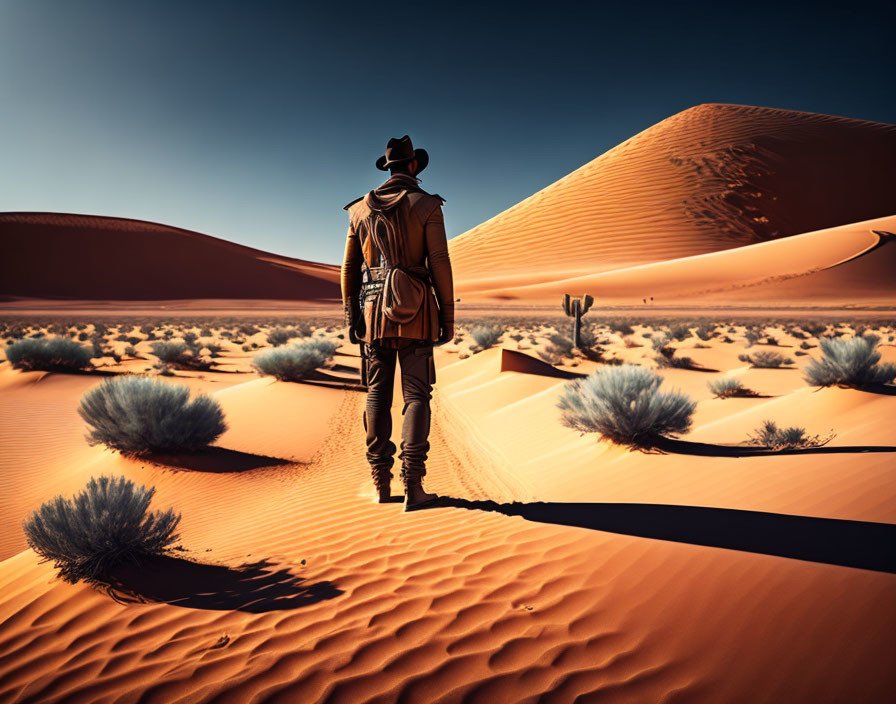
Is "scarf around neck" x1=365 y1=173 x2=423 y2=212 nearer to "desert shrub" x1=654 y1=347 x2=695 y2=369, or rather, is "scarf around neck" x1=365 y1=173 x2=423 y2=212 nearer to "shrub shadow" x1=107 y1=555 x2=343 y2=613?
"shrub shadow" x1=107 y1=555 x2=343 y2=613

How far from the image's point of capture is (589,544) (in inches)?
111

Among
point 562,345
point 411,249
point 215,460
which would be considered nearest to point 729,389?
point 562,345

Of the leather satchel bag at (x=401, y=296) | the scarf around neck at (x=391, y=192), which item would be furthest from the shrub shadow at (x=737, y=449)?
the scarf around neck at (x=391, y=192)

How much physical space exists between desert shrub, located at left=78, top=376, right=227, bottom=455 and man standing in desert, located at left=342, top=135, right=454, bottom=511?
324cm

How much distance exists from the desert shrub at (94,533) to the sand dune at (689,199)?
52515 mm

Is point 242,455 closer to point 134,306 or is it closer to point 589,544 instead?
point 589,544

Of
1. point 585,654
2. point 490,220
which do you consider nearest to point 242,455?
point 585,654

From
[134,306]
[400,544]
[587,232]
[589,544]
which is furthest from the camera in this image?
[587,232]

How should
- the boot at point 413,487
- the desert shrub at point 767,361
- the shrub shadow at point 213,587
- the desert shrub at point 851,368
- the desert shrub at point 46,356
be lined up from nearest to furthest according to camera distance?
1. the shrub shadow at point 213,587
2. the boot at point 413,487
3. the desert shrub at point 851,368
4. the desert shrub at point 46,356
5. the desert shrub at point 767,361

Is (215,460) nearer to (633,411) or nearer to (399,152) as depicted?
(399,152)

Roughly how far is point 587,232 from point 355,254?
61965 mm

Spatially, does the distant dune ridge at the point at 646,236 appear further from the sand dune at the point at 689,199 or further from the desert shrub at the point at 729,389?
the desert shrub at the point at 729,389

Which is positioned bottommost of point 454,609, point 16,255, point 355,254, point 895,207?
point 454,609

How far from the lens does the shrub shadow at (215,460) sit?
18.3ft
